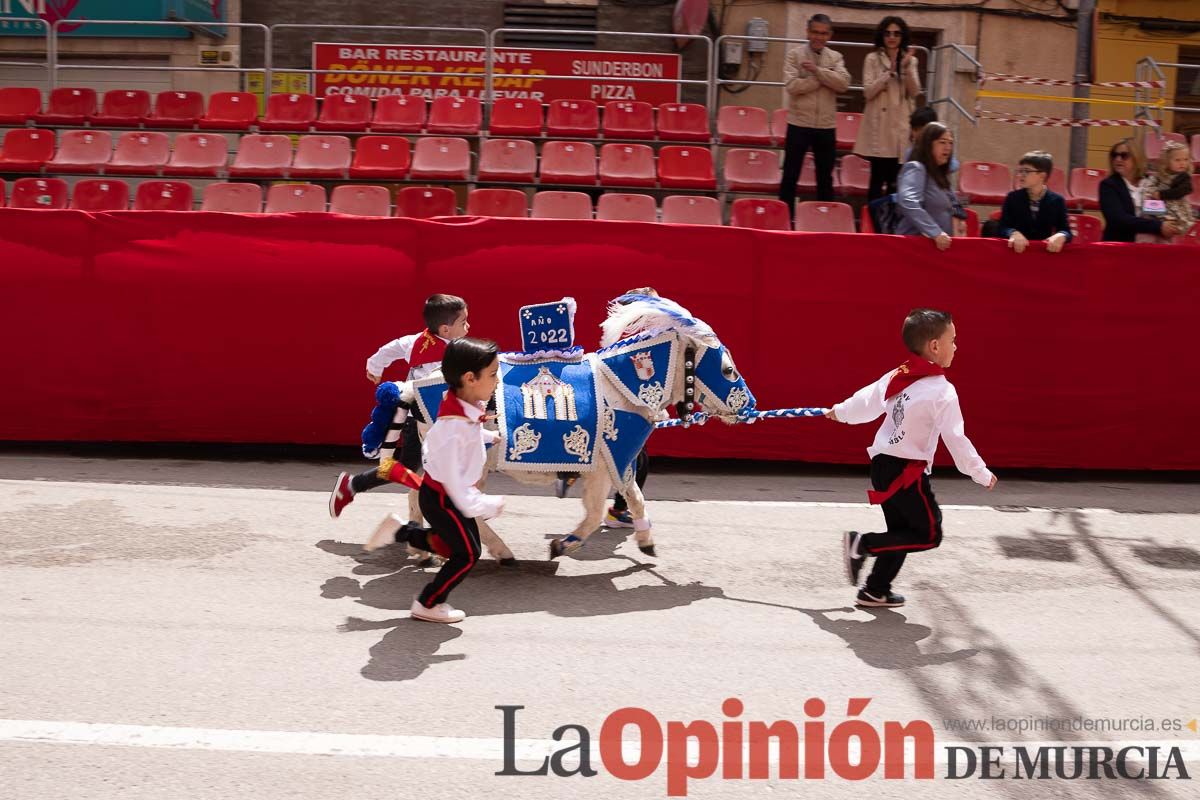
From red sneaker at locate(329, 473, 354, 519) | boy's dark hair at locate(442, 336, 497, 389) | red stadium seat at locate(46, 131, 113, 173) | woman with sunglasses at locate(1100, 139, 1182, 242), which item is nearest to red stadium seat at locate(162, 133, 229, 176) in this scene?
red stadium seat at locate(46, 131, 113, 173)

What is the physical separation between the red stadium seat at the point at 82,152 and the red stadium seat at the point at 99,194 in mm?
1547

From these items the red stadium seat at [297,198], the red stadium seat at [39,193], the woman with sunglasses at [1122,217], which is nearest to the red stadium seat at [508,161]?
the red stadium seat at [297,198]

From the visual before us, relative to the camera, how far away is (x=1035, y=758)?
415 cm

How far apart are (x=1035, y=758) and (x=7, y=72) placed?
17.5 metres

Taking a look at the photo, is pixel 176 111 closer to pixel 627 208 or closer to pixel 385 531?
pixel 627 208

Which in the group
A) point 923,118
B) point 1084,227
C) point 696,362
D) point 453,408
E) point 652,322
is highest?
point 923,118

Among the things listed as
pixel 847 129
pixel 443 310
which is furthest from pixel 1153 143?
pixel 443 310

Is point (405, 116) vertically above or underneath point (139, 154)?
above

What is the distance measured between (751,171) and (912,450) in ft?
24.6

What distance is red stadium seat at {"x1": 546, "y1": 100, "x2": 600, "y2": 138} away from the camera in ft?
45.1

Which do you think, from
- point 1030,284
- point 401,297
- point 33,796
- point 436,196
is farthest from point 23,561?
point 1030,284

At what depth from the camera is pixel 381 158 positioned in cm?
1288

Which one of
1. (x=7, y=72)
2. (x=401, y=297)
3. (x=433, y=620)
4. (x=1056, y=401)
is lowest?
(x=433, y=620)

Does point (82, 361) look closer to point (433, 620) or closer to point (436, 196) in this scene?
point (436, 196)
